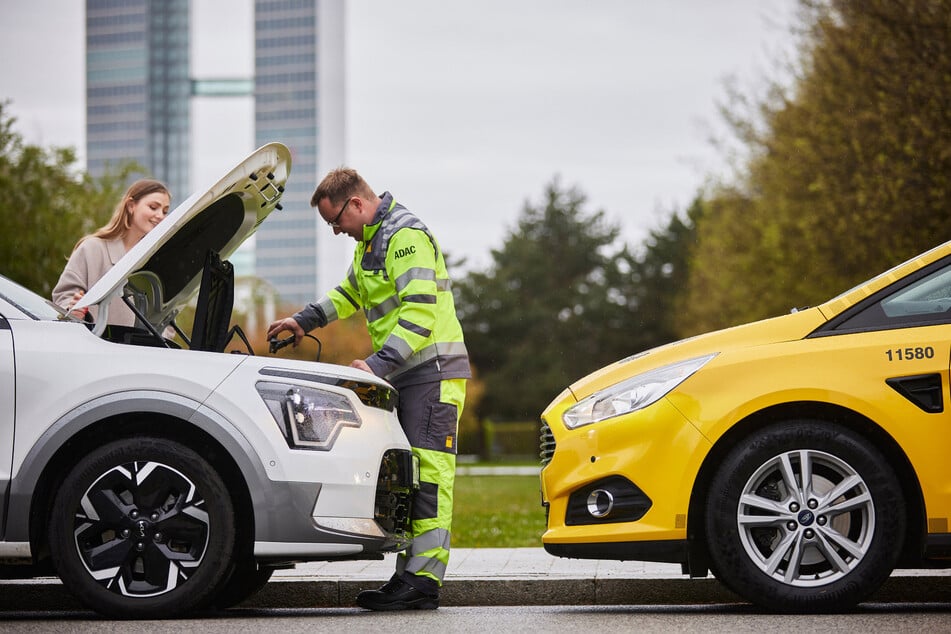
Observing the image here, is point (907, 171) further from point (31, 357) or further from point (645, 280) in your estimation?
point (645, 280)

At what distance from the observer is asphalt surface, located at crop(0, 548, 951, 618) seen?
6.30 meters

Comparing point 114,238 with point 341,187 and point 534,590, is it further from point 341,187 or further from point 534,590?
point 534,590

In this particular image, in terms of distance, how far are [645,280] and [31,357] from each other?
6237 centimetres

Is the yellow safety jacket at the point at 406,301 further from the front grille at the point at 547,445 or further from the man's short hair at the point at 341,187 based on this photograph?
the front grille at the point at 547,445

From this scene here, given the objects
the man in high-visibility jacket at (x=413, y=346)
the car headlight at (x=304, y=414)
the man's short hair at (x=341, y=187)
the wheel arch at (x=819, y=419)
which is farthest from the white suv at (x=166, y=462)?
the wheel arch at (x=819, y=419)

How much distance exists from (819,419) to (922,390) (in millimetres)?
426

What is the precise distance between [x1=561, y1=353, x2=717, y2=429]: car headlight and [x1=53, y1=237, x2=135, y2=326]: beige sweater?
279 centimetres

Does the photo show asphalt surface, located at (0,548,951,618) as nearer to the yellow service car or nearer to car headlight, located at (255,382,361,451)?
the yellow service car

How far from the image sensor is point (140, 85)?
17200 centimetres

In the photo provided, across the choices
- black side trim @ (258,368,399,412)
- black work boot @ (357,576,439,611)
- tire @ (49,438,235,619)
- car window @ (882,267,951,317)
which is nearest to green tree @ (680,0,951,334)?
car window @ (882,267,951,317)

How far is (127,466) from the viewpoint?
17.5ft

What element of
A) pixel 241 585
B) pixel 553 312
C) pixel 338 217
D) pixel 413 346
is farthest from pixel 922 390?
pixel 553 312

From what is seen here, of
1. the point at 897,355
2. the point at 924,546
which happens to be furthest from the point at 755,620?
the point at 897,355

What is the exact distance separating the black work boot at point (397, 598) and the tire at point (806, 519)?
4.63 ft
